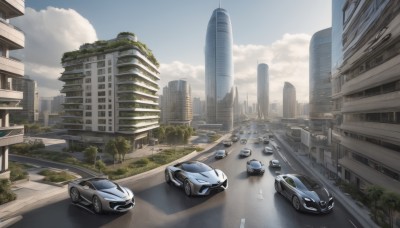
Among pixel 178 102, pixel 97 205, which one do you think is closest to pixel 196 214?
pixel 97 205

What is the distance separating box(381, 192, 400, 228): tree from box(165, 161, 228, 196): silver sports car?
28.3 ft

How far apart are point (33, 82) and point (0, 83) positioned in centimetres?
14820

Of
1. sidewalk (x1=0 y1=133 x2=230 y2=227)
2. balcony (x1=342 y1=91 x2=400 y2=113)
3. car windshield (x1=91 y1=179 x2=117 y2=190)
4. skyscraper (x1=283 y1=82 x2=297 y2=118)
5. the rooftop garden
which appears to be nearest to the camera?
sidewalk (x1=0 y1=133 x2=230 y2=227)

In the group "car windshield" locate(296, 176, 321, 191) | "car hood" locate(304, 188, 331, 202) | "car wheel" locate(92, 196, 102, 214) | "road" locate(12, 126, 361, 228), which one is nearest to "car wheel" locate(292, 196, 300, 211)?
"road" locate(12, 126, 361, 228)

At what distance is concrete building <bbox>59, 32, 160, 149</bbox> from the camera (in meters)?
46.4

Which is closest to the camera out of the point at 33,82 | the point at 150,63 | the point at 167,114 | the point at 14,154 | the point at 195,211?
the point at 195,211

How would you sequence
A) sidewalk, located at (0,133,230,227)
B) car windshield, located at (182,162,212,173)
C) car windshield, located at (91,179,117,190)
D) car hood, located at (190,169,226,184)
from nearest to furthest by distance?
sidewalk, located at (0,133,230,227), car windshield, located at (91,179,117,190), car hood, located at (190,169,226,184), car windshield, located at (182,162,212,173)

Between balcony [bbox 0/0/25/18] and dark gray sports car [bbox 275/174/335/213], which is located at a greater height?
balcony [bbox 0/0/25/18]

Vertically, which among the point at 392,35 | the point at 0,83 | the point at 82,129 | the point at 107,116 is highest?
the point at 392,35

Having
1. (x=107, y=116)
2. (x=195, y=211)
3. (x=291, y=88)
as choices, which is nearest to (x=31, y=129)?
(x=107, y=116)

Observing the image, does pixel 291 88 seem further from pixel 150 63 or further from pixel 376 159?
pixel 376 159

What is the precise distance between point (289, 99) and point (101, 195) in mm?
207732

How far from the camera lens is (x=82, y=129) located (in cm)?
5069

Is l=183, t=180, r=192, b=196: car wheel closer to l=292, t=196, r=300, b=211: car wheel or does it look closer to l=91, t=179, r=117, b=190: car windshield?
l=91, t=179, r=117, b=190: car windshield
